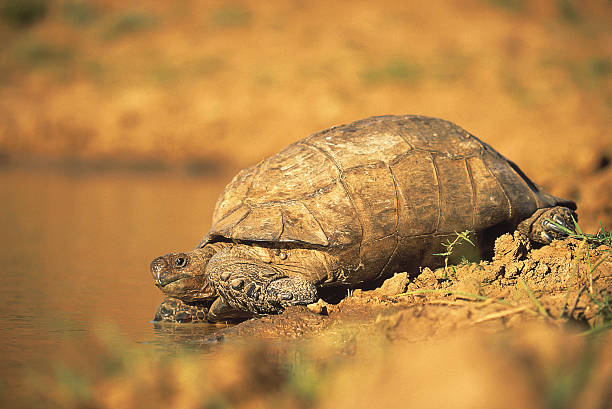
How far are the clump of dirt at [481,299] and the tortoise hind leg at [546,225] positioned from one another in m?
0.08

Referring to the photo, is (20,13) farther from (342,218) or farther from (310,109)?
(342,218)

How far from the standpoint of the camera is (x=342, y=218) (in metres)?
4.34

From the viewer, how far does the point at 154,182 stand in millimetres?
16078

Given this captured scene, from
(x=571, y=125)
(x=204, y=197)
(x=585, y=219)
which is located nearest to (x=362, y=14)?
(x=571, y=125)

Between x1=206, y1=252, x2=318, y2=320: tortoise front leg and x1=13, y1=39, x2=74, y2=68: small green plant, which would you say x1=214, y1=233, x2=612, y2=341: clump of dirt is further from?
x1=13, y1=39, x2=74, y2=68: small green plant

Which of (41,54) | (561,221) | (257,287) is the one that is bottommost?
(257,287)

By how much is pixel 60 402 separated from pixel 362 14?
23.5 metres

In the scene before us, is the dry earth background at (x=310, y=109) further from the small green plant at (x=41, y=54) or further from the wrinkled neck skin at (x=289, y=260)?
the wrinkled neck skin at (x=289, y=260)

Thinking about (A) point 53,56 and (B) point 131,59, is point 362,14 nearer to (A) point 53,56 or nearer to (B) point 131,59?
(B) point 131,59

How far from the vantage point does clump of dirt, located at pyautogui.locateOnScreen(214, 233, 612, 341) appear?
3.17 m

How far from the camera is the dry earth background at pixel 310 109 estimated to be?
9.90 ft

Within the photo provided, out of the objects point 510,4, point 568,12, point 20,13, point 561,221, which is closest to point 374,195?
point 561,221

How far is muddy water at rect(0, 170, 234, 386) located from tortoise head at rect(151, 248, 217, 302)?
27cm

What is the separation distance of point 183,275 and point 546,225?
2.63 meters
